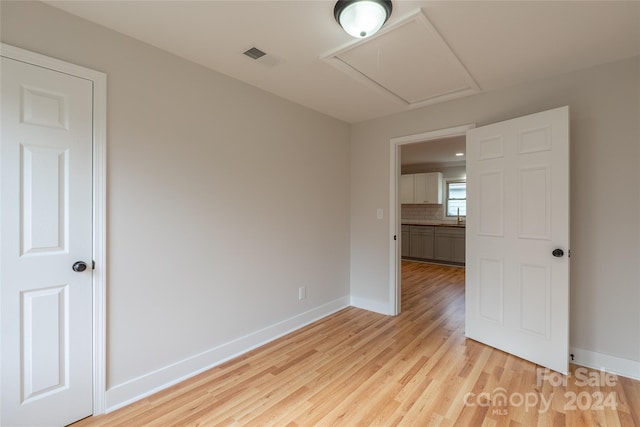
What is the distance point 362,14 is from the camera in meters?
1.57

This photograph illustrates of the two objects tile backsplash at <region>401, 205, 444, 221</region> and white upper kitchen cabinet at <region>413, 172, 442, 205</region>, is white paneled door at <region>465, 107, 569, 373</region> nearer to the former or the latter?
white upper kitchen cabinet at <region>413, 172, 442, 205</region>

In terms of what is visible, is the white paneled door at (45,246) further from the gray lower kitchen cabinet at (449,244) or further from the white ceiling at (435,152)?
the gray lower kitchen cabinet at (449,244)

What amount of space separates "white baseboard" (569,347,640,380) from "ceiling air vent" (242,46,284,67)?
11.2ft

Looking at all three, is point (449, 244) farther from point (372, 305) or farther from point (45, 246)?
point (45, 246)

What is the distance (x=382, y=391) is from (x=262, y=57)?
264 centimetres

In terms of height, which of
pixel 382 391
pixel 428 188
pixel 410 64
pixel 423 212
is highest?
pixel 410 64

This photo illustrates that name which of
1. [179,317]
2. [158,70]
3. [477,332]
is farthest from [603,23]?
[179,317]

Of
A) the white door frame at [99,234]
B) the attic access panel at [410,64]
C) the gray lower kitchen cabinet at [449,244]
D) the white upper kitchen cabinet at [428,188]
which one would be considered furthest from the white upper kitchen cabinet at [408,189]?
the white door frame at [99,234]

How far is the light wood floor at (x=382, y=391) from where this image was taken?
69.6 inches

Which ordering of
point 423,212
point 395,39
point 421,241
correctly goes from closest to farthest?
1. point 395,39
2. point 421,241
3. point 423,212

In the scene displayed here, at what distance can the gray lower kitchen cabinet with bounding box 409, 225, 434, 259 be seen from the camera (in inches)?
260

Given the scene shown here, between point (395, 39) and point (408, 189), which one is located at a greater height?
point (395, 39)

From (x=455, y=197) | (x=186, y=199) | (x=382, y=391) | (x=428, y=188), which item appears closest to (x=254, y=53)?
(x=186, y=199)

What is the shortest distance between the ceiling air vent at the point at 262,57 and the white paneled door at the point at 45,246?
1.04m
